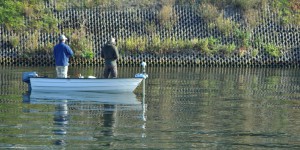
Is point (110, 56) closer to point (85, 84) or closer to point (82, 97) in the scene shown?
point (85, 84)

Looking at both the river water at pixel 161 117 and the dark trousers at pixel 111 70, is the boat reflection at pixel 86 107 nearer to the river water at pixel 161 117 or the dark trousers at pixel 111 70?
the river water at pixel 161 117

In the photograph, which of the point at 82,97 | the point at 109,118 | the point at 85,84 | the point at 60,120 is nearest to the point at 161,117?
the point at 109,118

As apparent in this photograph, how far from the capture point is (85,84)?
28.6 m

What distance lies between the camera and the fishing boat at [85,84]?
2839 cm

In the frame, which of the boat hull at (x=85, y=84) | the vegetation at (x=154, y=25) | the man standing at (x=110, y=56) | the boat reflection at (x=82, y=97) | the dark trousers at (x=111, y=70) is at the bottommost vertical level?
the boat reflection at (x=82, y=97)

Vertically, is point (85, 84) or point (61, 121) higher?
point (85, 84)

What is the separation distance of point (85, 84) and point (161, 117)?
696 centimetres

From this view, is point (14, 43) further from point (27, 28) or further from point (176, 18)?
point (176, 18)

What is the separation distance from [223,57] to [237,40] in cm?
183

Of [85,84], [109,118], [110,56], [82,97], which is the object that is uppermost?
[110,56]

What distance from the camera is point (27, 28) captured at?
45125 millimetres

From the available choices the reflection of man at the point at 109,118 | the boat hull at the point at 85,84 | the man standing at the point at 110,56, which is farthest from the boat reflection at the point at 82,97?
the reflection of man at the point at 109,118

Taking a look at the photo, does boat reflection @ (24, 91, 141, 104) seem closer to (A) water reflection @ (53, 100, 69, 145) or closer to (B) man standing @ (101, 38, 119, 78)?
(A) water reflection @ (53, 100, 69, 145)

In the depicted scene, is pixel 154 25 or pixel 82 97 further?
pixel 154 25
